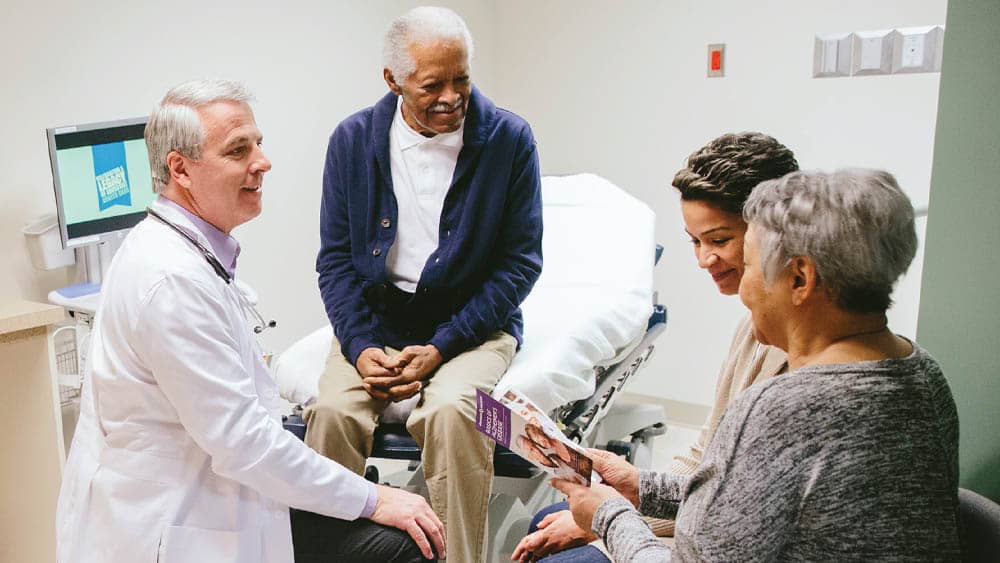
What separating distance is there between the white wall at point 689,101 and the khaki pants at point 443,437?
1684 millimetres

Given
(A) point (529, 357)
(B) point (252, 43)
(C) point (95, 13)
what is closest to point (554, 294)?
(A) point (529, 357)

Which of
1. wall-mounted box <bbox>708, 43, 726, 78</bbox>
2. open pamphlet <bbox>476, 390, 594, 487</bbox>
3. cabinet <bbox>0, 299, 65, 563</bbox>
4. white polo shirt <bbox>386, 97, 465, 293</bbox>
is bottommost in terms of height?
cabinet <bbox>0, 299, 65, 563</bbox>

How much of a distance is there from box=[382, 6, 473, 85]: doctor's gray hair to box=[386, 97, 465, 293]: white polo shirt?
18 cm

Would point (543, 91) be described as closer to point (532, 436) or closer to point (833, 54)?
point (833, 54)

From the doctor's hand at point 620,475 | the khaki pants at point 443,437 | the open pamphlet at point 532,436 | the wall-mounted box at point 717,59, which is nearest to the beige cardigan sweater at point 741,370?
the doctor's hand at point 620,475

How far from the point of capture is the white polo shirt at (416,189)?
7.73 ft

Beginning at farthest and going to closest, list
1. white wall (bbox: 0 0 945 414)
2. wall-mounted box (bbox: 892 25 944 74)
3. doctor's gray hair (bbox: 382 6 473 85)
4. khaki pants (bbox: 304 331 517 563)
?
wall-mounted box (bbox: 892 25 944 74) → white wall (bbox: 0 0 945 414) → doctor's gray hair (bbox: 382 6 473 85) → khaki pants (bbox: 304 331 517 563)

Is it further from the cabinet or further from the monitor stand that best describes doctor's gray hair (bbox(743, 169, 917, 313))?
the monitor stand

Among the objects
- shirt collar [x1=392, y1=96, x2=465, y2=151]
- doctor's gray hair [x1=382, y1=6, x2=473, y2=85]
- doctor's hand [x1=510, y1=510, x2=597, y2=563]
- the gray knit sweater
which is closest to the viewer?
the gray knit sweater

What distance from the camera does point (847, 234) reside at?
1.12 meters

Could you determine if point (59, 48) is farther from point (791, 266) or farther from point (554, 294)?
point (791, 266)

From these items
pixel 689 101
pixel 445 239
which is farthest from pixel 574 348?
pixel 689 101

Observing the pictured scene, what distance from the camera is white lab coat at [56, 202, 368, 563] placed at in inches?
58.7

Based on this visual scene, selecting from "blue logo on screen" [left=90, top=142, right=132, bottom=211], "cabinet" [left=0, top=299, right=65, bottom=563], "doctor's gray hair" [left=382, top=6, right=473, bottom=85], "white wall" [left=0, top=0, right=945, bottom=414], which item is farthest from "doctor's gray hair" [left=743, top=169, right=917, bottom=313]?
"white wall" [left=0, top=0, right=945, bottom=414]
